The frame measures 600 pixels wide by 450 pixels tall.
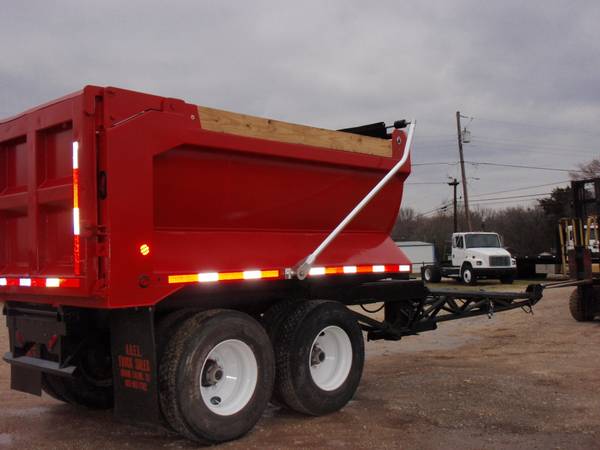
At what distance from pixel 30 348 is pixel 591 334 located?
29.6 feet

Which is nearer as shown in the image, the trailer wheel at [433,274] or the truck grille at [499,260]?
the truck grille at [499,260]

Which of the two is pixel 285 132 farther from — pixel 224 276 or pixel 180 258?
pixel 180 258

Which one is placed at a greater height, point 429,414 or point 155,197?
point 155,197

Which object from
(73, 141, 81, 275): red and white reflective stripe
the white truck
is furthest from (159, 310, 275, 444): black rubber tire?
the white truck

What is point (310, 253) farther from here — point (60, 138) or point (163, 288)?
point (60, 138)

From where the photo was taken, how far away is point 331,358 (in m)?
6.16

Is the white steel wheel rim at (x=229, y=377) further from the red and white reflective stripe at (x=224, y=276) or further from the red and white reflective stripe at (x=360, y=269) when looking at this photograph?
the red and white reflective stripe at (x=360, y=269)

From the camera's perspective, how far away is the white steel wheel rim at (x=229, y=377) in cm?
505

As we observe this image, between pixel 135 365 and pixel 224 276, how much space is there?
3.21 ft

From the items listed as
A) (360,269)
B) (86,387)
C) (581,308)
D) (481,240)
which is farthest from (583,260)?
(481,240)

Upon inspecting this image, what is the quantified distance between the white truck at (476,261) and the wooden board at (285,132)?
70.7 ft

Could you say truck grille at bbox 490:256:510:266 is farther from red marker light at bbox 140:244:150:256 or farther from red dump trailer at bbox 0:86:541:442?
red marker light at bbox 140:244:150:256

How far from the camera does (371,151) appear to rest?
6.59 metres

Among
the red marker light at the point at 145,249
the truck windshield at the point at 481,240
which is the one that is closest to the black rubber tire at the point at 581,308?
the red marker light at the point at 145,249
